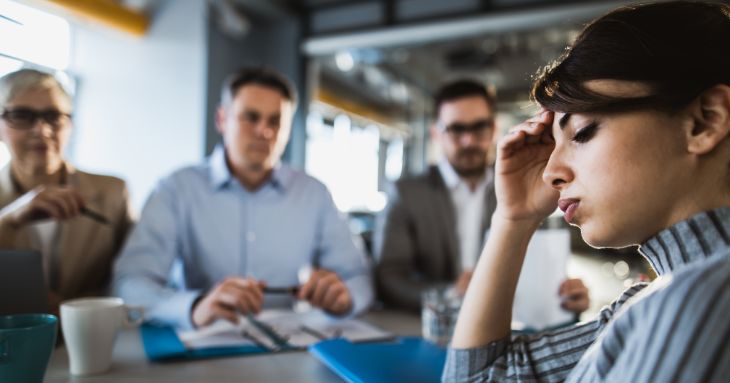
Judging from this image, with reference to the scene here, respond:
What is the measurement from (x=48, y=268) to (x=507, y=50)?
6266 millimetres

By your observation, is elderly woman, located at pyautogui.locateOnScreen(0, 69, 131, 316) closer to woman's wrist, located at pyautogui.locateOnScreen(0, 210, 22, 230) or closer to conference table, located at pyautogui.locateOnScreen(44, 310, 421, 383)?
woman's wrist, located at pyautogui.locateOnScreen(0, 210, 22, 230)

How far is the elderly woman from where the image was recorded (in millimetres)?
1205

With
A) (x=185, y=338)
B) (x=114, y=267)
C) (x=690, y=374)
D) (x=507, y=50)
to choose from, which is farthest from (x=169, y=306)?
(x=507, y=50)

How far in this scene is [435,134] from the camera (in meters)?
2.43

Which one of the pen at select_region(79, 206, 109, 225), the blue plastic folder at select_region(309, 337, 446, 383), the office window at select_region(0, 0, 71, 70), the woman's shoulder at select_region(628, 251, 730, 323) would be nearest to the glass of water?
the blue plastic folder at select_region(309, 337, 446, 383)

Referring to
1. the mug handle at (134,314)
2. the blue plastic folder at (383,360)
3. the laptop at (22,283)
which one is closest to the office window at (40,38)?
the laptop at (22,283)

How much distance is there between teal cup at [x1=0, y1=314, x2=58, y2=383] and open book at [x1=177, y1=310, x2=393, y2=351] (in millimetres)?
329

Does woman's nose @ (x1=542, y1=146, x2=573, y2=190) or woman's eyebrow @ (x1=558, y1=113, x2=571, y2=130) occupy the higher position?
woman's eyebrow @ (x1=558, y1=113, x2=571, y2=130)

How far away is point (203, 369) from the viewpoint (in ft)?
3.13

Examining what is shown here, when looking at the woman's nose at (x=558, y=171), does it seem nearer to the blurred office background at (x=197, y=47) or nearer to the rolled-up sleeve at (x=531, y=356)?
the rolled-up sleeve at (x=531, y=356)

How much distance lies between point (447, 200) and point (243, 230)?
91 centimetres

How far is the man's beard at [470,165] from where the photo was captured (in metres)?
2.27

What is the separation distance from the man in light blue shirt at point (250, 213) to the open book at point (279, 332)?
1.07 ft

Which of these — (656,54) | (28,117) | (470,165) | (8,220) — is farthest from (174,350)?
(470,165)
